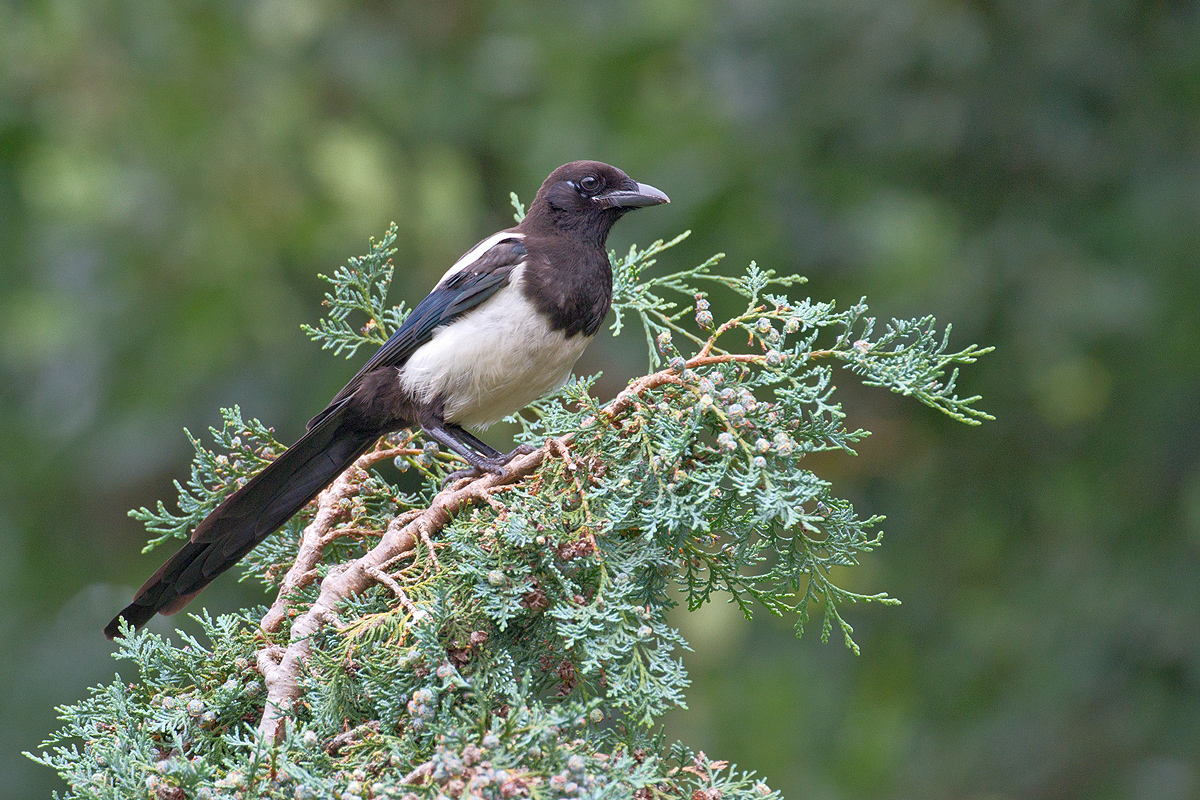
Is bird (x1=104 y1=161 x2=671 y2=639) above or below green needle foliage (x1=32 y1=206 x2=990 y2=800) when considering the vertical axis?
above

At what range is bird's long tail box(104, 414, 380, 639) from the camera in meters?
2.57

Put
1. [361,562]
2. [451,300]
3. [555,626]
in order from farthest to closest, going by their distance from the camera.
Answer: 1. [451,300]
2. [361,562]
3. [555,626]

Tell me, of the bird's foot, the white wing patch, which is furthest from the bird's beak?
the bird's foot

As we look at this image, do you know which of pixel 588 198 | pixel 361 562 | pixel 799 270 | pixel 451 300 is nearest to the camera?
pixel 361 562

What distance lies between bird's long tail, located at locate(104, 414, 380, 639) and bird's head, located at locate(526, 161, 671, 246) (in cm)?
105

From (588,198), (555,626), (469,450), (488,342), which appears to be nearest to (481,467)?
(469,450)

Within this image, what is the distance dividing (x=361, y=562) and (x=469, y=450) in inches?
26.1

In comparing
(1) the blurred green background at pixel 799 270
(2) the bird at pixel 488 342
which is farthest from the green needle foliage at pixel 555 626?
(1) the blurred green background at pixel 799 270

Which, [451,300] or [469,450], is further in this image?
[451,300]

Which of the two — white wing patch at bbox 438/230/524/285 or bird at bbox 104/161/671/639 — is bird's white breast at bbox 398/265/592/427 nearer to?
bird at bbox 104/161/671/639

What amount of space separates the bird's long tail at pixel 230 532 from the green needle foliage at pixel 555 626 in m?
0.29

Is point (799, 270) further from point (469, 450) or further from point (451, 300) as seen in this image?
point (469, 450)

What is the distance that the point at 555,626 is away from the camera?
1943 millimetres

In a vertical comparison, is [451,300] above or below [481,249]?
below
